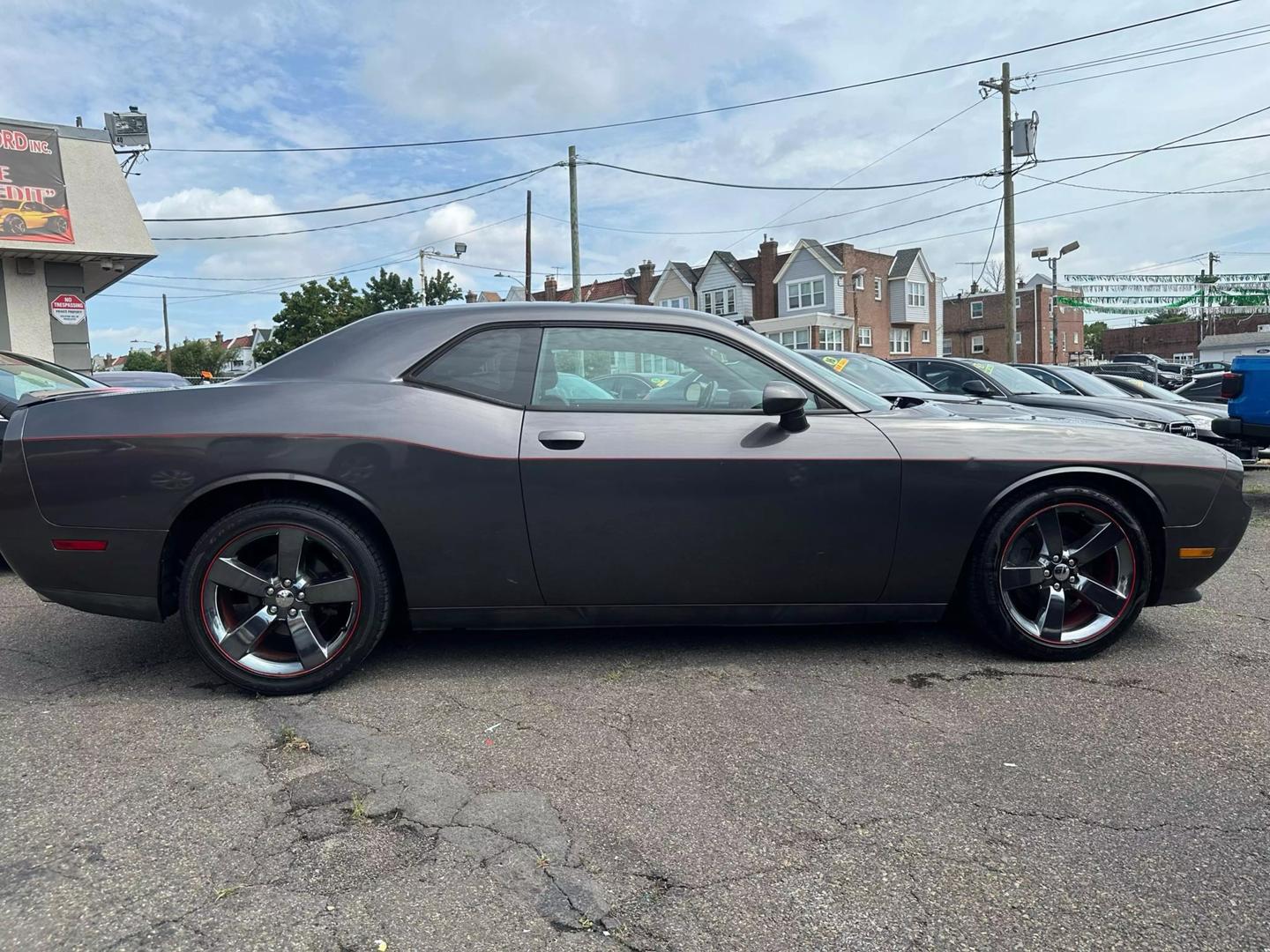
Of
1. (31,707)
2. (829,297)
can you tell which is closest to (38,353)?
(31,707)

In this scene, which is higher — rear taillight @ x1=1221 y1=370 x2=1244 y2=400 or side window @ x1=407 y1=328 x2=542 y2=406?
side window @ x1=407 y1=328 x2=542 y2=406

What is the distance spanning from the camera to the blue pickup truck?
6719 mm

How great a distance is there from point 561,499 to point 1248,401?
647cm

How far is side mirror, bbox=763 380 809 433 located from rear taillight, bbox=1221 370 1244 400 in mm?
5655

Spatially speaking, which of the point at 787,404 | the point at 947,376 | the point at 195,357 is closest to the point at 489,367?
the point at 787,404

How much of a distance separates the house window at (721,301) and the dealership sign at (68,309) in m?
34.4

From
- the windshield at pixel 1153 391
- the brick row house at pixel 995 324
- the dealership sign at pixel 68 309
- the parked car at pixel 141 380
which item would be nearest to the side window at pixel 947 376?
the windshield at pixel 1153 391

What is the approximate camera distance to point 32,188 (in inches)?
594

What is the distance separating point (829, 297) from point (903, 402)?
43084 millimetres

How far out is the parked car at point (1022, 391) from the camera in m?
8.39

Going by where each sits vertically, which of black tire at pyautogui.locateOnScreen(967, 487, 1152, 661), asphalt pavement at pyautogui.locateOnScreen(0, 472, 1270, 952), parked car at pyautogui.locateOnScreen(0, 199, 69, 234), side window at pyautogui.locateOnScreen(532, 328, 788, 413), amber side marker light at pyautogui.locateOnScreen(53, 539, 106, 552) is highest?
parked car at pyautogui.locateOnScreen(0, 199, 69, 234)

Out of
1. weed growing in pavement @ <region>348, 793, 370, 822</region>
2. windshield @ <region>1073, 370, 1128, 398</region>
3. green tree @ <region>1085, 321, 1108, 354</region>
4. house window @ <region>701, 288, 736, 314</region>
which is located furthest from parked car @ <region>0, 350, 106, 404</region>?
green tree @ <region>1085, 321, 1108, 354</region>

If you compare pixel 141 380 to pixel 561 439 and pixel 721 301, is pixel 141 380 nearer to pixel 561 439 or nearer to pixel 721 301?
pixel 561 439

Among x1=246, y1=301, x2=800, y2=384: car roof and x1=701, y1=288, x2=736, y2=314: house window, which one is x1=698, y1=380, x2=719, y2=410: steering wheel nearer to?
x1=246, y1=301, x2=800, y2=384: car roof
